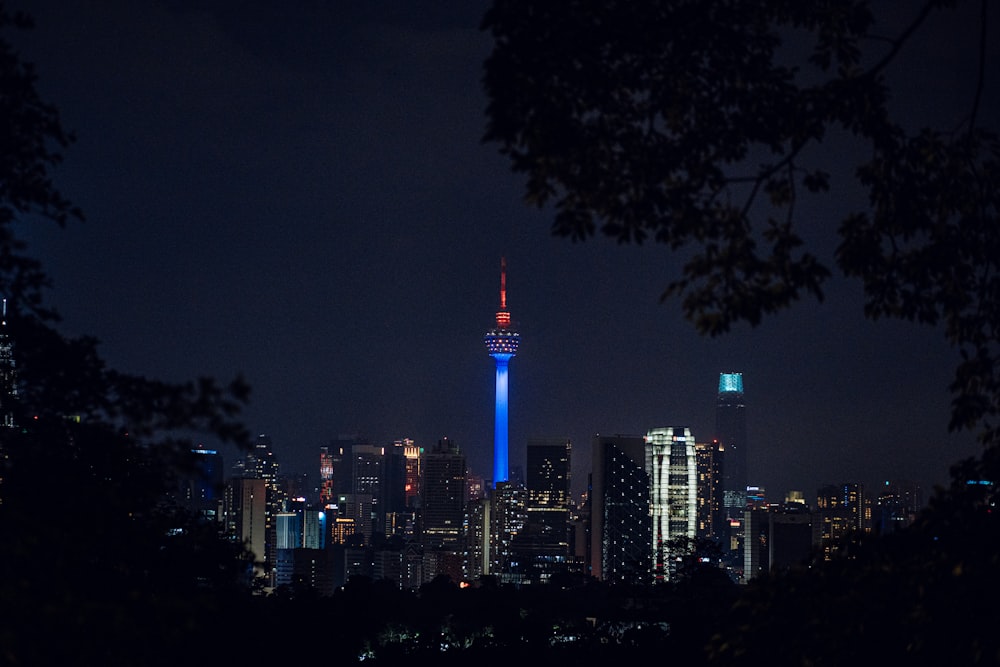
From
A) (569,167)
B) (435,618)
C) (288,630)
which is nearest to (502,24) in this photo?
(569,167)

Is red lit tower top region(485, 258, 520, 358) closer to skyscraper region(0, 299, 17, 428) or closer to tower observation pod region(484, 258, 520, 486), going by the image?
tower observation pod region(484, 258, 520, 486)

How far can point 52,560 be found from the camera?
21.1 ft

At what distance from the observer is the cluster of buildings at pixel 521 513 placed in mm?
107688

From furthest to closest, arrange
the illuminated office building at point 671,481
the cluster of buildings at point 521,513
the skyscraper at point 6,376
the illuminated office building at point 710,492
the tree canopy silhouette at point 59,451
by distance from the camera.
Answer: the illuminated office building at point 710,492
the illuminated office building at point 671,481
the cluster of buildings at point 521,513
the skyscraper at point 6,376
the tree canopy silhouette at point 59,451

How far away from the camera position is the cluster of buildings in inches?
4240

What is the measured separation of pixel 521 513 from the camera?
14562 cm

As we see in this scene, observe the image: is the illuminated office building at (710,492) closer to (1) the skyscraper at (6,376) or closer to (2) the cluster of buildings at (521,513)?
(2) the cluster of buildings at (521,513)

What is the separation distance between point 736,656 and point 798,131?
2.97 meters

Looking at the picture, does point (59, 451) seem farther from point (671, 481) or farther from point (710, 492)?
point (710, 492)

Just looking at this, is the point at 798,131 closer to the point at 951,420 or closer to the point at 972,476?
the point at 951,420

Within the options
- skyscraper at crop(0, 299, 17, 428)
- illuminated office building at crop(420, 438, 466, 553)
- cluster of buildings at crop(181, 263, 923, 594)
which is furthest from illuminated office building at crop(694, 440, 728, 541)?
skyscraper at crop(0, 299, 17, 428)

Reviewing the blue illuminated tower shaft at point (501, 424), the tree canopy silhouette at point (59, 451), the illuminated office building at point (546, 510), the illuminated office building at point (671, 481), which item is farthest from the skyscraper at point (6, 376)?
the blue illuminated tower shaft at point (501, 424)

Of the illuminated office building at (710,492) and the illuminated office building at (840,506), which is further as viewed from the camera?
the illuminated office building at (710,492)

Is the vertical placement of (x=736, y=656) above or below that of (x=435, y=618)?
above
